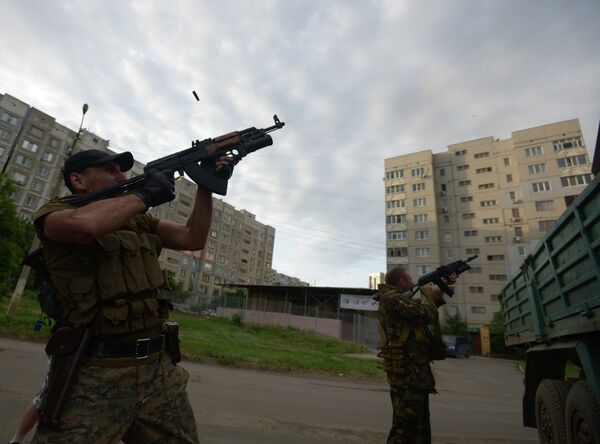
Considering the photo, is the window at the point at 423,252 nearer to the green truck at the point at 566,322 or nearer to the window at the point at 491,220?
the window at the point at 491,220

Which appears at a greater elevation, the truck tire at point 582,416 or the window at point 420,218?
the window at point 420,218

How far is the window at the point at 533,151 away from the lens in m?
46.1

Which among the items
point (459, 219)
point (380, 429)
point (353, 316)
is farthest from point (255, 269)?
point (380, 429)

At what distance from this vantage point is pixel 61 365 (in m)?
1.62

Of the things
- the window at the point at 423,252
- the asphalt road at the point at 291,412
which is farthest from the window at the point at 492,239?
the asphalt road at the point at 291,412

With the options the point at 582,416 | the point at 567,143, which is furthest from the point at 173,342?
the point at 567,143

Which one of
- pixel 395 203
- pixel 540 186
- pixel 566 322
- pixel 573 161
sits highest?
pixel 573 161

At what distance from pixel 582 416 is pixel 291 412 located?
3.88 metres

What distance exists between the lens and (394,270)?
3.99 m

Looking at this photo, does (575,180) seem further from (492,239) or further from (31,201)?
(31,201)

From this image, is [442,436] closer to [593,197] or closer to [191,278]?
[593,197]

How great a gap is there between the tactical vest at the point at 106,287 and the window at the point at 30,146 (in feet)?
208

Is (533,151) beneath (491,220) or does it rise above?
above

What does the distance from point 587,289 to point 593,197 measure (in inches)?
27.1
